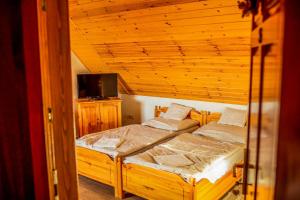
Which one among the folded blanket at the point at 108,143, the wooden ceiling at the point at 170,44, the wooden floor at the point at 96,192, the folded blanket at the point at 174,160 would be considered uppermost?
the wooden ceiling at the point at 170,44

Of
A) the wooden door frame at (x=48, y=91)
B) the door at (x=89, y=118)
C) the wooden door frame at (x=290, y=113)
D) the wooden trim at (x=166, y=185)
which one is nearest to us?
the wooden door frame at (x=290, y=113)

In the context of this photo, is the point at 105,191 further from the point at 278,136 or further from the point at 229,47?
the point at 278,136

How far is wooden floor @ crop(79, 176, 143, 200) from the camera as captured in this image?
3.17 m

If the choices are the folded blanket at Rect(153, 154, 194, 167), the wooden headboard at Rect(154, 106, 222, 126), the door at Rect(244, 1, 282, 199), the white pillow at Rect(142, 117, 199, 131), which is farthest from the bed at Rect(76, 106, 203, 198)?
the door at Rect(244, 1, 282, 199)

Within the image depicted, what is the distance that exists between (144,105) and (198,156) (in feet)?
8.33

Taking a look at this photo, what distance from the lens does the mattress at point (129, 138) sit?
3.27m

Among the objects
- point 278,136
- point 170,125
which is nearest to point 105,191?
point 170,125

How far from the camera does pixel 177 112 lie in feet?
15.0

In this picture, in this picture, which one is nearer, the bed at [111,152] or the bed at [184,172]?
the bed at [184,172]

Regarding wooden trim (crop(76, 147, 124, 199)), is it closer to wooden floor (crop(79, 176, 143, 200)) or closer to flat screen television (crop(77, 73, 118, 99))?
wooden floor (crop(79, 176, 143, 200))

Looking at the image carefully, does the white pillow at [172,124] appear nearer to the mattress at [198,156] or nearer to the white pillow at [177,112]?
the white pillow at [177,112]

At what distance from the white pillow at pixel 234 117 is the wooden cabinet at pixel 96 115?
2.02m

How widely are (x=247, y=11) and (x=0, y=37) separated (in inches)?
37.4

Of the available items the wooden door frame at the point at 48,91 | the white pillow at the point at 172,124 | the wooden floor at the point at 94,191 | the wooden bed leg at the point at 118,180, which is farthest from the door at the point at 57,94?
the white pillow at the point at 172,124
